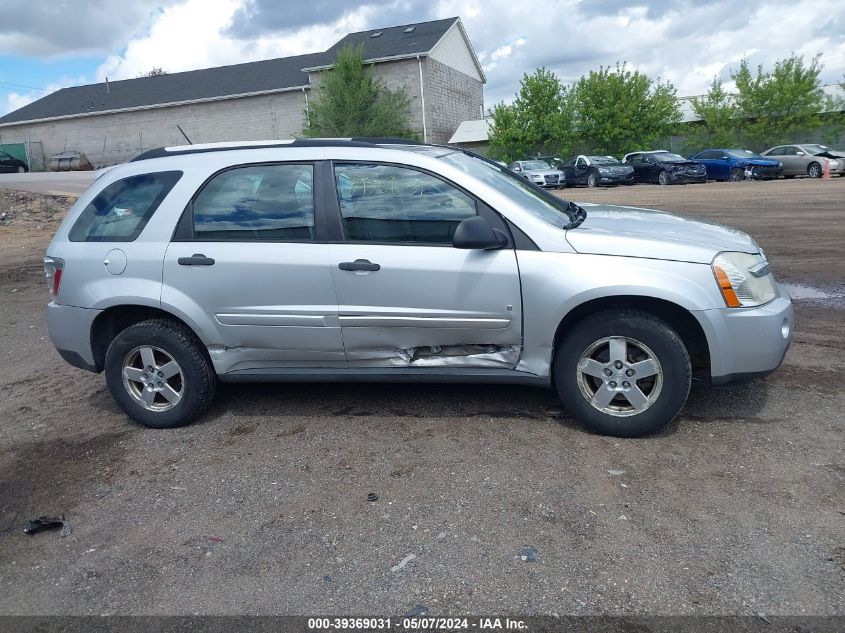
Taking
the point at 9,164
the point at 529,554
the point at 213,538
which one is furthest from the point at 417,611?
the point at 9,164

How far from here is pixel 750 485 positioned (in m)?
3.85

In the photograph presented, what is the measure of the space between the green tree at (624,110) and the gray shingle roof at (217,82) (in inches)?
378

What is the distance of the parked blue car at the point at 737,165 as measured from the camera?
29812 mm

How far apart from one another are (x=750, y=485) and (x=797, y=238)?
904cm

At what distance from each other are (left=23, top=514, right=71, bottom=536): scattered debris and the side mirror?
8.56 feet

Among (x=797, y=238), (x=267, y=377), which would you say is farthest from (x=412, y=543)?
(x=797, y=238)

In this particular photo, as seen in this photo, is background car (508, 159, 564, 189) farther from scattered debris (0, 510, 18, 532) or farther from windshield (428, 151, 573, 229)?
scattered debris (0, 510, 18, 532)

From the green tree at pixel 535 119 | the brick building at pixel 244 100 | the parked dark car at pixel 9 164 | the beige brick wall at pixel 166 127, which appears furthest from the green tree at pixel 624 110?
the parked dark car at pixel 9 164

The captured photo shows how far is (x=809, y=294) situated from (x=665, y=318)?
4282 mm

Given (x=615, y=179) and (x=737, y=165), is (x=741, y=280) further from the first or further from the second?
(x=737, y=165)

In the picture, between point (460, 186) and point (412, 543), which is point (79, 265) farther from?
point (412, 543)

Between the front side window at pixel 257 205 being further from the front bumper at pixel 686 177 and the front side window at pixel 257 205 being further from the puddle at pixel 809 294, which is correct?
the front bumper at pixel 686 177

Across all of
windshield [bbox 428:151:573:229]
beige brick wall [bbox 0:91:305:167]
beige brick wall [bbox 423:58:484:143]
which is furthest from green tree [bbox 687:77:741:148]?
windshield [bbox 428:151:573:229]

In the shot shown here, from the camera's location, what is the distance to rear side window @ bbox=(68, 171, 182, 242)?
5055 millimetres
